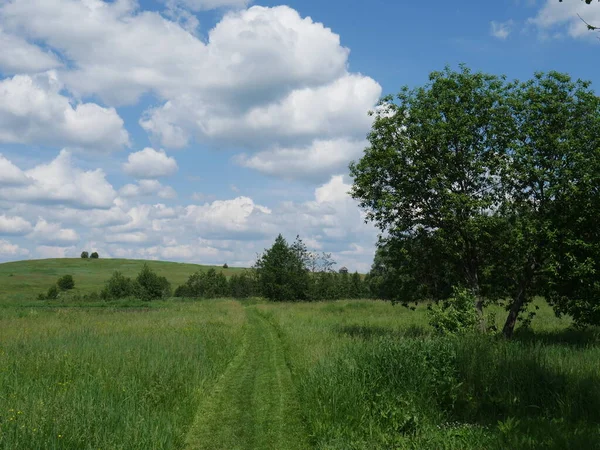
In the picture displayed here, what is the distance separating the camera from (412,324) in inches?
961

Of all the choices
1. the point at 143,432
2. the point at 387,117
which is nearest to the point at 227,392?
the point at 143,432

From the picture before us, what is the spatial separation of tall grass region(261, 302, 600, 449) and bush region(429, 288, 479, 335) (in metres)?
3.18

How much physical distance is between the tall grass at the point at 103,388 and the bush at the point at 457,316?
7.44 m

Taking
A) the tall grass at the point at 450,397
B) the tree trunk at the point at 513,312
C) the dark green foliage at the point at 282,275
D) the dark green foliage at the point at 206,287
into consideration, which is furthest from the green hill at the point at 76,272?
the tall grass at the point at 450,397

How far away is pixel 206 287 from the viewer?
331 ft

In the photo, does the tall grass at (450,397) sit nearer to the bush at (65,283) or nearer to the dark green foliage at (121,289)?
the dark green foliage at (121,289)

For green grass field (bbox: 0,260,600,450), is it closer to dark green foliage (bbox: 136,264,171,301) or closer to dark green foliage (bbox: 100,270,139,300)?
dark green foliage (bbox: 136,264,171,301)

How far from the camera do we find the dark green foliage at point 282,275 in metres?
68.4

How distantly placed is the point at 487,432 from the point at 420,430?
1.09m

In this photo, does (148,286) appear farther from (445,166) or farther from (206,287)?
(445,166)

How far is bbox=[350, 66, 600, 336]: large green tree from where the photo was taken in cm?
1630

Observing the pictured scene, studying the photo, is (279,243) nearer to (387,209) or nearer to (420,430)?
(387,209)

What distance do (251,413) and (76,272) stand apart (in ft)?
522

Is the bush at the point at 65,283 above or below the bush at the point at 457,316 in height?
below
